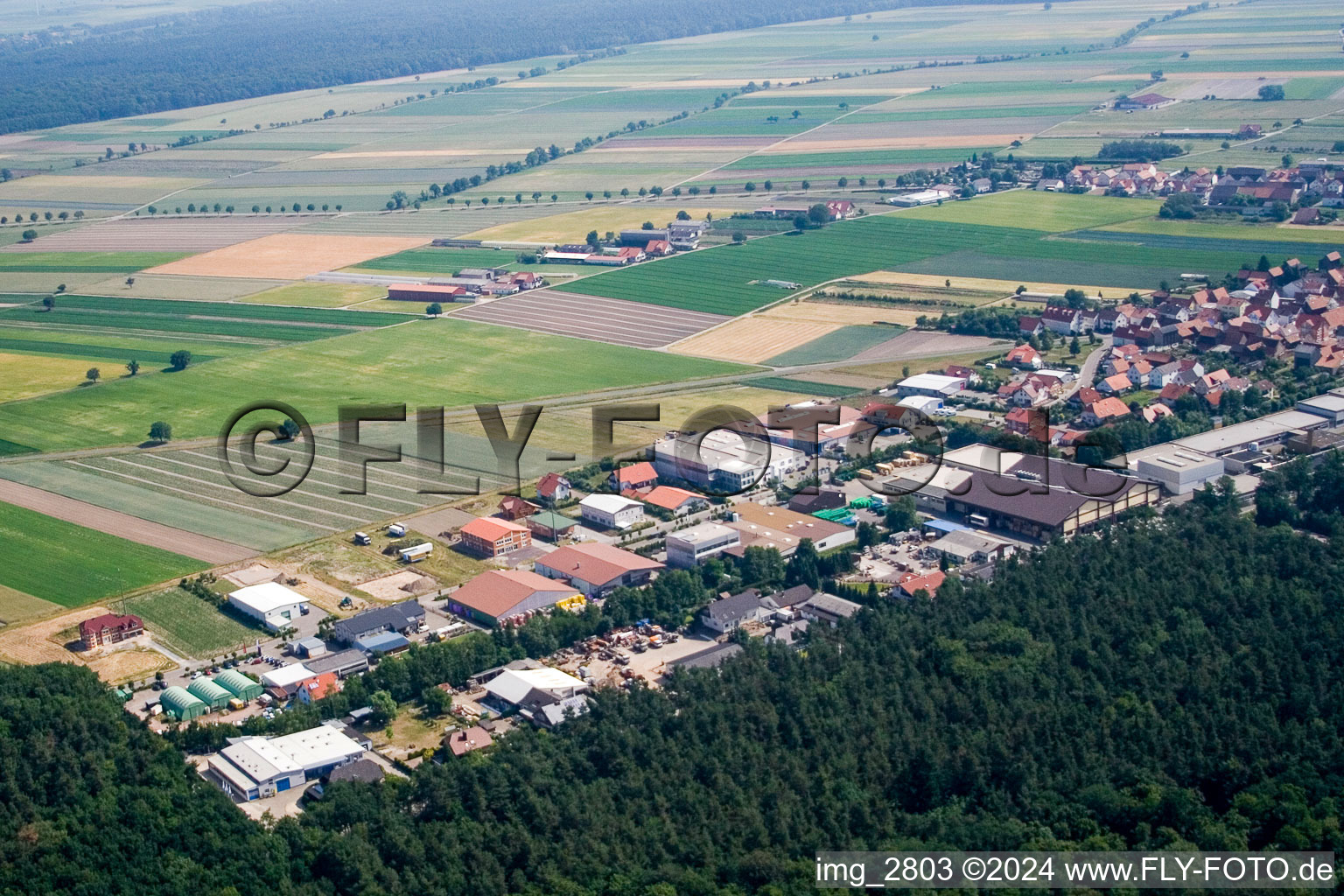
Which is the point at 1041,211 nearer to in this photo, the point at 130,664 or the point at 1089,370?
the point at 1089,370

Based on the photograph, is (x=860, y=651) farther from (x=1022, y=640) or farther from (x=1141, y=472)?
(x=1141, y=472)

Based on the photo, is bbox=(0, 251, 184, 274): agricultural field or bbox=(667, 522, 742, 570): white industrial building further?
bbox=(0, 251, 184, 274): agricultural field

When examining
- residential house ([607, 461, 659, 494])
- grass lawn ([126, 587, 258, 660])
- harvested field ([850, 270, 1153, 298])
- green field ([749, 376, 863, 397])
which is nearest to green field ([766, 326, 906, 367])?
green field ([749, 376, 863, 397])

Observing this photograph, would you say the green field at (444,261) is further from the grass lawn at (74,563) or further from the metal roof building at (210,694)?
the metal roof building at (210,694)

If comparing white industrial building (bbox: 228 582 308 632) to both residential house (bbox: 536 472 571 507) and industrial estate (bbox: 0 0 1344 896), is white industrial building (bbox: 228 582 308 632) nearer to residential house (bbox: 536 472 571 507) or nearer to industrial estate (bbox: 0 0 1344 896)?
industrial estate (bbox: 0 0 1344 896)

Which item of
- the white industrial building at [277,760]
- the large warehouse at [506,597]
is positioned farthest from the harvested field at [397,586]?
the white industrial building at [277,760]

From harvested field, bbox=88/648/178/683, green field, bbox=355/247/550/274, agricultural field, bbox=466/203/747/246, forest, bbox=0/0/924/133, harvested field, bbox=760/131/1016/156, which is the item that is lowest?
harvested field, bbox=88/648/178/683
